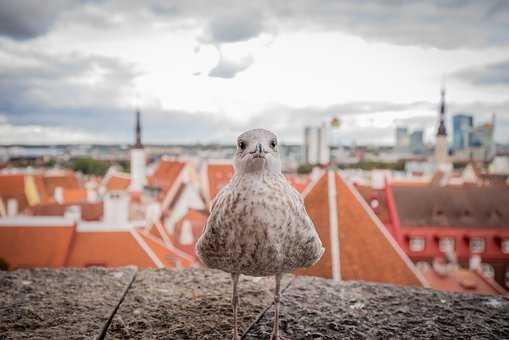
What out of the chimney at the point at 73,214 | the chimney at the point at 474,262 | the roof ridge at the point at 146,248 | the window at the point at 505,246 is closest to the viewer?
the roof ridge at the point at 146,248

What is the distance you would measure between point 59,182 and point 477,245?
614 inches

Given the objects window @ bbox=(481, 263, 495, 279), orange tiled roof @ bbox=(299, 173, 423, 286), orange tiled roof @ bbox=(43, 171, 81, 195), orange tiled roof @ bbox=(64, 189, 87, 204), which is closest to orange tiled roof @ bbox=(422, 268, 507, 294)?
orange tiled roof @ bbox=(299, 173, 423, 286)

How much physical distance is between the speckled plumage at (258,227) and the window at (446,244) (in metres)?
11.6

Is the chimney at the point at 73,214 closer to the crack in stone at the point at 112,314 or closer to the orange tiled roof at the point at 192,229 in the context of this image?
the orange tiled roof at the point at 192,229

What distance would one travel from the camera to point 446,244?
11.8 metres

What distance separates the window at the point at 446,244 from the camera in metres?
11.6

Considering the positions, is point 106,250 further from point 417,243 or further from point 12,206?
point 417,243

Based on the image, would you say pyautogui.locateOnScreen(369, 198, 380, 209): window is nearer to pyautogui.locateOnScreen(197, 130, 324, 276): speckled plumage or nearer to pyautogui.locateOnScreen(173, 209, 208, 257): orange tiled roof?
pyautogui.locateOnScreen(173, 209, 208, 257): orange tiled roof

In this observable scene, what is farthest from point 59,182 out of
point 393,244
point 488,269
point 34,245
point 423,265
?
point 393,244

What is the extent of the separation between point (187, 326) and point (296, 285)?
0.69m

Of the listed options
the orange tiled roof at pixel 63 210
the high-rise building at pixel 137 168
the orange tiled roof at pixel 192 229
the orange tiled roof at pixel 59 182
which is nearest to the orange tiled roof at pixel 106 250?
the orange tiled roof at pixel 192 229

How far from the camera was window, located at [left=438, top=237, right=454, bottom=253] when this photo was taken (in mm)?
11625

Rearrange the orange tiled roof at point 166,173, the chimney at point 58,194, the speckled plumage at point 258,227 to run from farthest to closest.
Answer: the orange tiled roof at point 166,173 → the chimney at point 58,194 → the speckled plumage at point 258,227

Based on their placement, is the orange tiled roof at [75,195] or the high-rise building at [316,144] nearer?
the high-rise building at [316,144]
